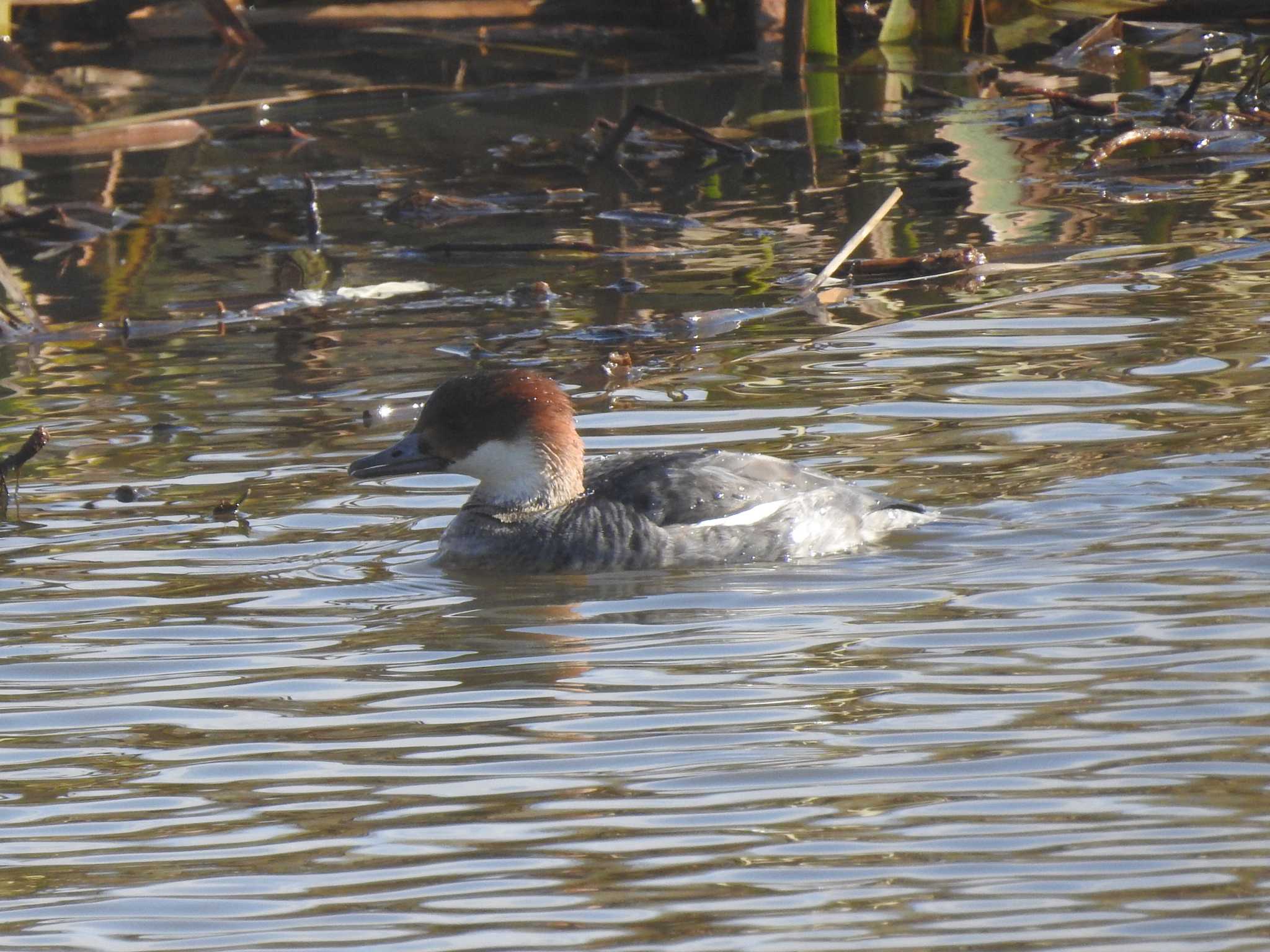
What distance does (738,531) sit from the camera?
6855 mm

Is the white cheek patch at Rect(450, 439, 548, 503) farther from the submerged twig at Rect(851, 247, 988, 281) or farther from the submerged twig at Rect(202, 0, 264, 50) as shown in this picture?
the submerged twig at Rect(202, 0, 264, 50)

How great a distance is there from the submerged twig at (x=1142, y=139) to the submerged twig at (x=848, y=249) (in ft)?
6.52

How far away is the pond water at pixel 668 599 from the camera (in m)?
3.85

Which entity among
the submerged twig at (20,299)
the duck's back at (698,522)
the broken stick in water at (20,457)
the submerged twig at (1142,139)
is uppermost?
the submerged twig at (1142,139)

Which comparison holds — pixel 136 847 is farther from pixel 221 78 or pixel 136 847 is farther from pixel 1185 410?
pixel 221 78

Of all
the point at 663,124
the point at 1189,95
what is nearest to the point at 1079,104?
the point at 1189,95

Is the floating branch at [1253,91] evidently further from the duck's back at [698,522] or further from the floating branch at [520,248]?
the duck's back at [698,522]

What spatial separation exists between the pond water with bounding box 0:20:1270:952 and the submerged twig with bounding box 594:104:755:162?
0.26 meters

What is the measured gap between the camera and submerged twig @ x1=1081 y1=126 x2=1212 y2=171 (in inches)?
467

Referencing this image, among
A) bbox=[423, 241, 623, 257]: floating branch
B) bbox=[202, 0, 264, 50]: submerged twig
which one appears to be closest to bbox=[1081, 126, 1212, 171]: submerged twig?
bbox=[423, 241, 623, 257]: floating branch

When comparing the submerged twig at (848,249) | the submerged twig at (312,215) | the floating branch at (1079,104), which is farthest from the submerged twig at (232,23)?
the submerged twig at (848,249)

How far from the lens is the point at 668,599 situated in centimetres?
632

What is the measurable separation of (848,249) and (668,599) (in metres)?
3.90

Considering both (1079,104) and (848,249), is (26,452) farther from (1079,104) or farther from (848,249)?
(1079,104)
